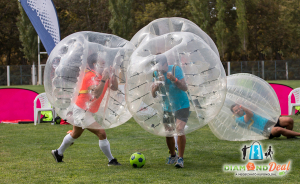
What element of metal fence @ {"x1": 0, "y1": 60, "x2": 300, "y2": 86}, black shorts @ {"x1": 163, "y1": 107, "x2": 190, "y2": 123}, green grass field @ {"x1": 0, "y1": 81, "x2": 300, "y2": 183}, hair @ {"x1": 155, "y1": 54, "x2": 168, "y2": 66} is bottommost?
metal fence @ {"x1": 0, "y1": 60, "x2": 300, "y2": 86}

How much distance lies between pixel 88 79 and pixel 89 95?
0.22 metres

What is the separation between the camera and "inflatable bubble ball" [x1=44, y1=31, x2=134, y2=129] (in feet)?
15.3

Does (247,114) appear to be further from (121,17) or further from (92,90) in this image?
(121,17)

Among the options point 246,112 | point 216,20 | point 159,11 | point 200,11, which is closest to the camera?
point 246,112

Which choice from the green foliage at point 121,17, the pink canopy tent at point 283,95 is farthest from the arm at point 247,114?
the green foliage at point 121,17

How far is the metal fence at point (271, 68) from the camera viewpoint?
107ft

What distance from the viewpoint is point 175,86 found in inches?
171

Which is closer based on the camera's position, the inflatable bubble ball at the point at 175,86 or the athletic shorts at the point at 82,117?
the inflatable bubble ball at the point at 175,86

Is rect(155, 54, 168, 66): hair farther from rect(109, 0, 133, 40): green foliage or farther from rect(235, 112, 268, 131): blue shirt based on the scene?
rect(109, 0, 133, 40): green foliage

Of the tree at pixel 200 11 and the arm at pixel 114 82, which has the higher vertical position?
the arm at pixel 114 82

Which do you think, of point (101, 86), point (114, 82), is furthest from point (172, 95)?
point (101, 86)

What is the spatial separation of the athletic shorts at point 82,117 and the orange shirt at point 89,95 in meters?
0.06

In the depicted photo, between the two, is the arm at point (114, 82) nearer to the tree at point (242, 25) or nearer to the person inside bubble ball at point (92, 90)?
the person inside bubble ball at point (92, 90)

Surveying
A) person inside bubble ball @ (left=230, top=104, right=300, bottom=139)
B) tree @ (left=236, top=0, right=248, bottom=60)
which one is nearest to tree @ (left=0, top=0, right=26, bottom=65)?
tree @ (left=236, top=0, right=248, bottom=60)
